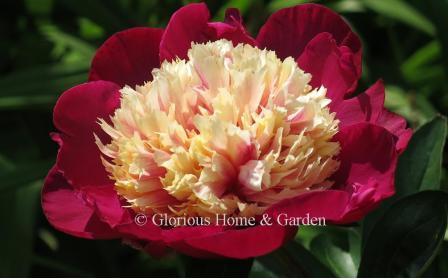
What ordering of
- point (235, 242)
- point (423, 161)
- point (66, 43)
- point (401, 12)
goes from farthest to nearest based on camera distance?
point (66, 43), point (401, 12), point (423, 161), point (235, 242)

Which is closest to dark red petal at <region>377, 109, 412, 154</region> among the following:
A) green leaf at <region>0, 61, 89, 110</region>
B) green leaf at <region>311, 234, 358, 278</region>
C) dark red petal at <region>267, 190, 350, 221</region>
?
dark red petal at <region>267, 190, 350, 221</region>

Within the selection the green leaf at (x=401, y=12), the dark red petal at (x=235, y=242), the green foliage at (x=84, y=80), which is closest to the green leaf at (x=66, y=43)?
the green foliage at (x=84, y=80)

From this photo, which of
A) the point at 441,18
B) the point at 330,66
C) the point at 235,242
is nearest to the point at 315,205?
the point at 235,242

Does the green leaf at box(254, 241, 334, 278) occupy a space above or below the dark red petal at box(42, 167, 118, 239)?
below

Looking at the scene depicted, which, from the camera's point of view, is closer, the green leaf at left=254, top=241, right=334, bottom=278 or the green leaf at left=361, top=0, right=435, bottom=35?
the green leaf at left=254, top=241, right=334, bottom=278

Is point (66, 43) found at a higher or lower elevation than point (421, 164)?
lower

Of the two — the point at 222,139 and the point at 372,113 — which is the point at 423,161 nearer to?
the point at 372,113

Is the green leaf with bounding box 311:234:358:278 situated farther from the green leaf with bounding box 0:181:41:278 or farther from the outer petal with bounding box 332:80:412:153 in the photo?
the green leaf with bounding box 0:181:41:278
